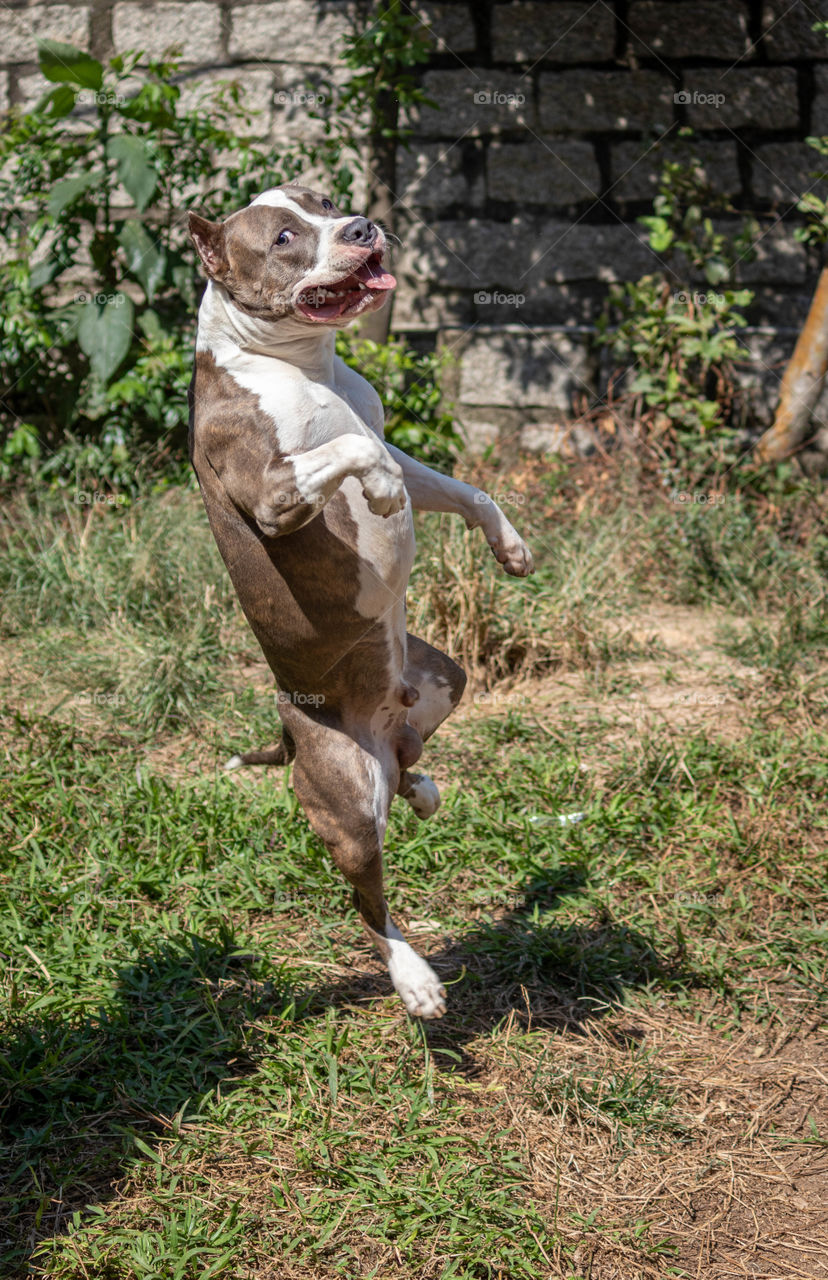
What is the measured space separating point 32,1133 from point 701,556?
3.90 meters

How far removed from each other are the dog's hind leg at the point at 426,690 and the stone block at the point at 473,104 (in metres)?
4.49

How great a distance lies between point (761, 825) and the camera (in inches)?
137

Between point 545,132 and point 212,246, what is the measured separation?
4.72m

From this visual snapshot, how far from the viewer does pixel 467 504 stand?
Answer: 238cm

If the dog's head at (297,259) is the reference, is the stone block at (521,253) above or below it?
above

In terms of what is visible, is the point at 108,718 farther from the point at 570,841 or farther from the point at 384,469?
the point at 384,469

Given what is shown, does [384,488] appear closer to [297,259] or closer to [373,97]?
[297,259]

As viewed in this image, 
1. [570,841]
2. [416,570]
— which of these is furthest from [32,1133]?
[416,570]

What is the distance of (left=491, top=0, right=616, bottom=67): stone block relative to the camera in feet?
19.8

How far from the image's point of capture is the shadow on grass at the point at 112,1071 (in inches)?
93.5

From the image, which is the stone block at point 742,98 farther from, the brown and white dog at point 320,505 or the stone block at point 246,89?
the brown and white dog at point 320,505

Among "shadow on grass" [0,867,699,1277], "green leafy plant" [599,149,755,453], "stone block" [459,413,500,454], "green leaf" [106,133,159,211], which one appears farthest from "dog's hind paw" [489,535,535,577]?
"stone block" [459,413,500,454]

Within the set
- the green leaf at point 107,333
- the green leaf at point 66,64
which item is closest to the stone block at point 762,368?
the green leaf at point 107,333

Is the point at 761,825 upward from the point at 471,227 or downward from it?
downward
